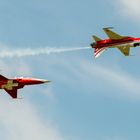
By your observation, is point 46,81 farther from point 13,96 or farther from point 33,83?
point 13,96

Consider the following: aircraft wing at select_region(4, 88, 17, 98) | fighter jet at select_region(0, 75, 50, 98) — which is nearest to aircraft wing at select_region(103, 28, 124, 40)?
fighter jet at select_region(0, 75, 50, 98)

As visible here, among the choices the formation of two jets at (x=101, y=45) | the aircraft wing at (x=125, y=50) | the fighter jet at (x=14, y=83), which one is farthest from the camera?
the aircraft wing at (x=125, y=50)

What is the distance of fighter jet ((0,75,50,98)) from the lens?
552 ft

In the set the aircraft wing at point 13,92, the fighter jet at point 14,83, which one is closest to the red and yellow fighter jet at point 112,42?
the fighter jet at point 14,83

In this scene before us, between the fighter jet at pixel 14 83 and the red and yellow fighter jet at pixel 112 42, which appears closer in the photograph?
the fighter jet at pixel 14 83

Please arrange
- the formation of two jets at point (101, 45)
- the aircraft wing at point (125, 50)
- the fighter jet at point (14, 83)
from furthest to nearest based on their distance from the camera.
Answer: the aircraft wing at point (125, 50) → the formation of two jets at point (101, 45) → the fighter jet at point (14, 83)

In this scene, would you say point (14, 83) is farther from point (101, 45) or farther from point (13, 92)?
point (101, 45)

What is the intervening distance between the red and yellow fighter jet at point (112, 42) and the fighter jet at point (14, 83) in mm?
21438

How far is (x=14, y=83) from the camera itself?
564ft

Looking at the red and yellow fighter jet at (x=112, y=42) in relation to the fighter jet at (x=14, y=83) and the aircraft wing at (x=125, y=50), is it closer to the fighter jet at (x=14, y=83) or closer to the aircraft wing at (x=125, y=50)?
the aircraft wing at (x=125, y=50)

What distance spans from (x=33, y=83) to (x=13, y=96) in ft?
39.5

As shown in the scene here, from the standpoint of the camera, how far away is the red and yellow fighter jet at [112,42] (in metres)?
176

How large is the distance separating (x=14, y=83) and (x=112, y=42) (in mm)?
32964

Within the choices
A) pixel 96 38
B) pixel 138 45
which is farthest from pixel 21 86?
pixel 138 45
